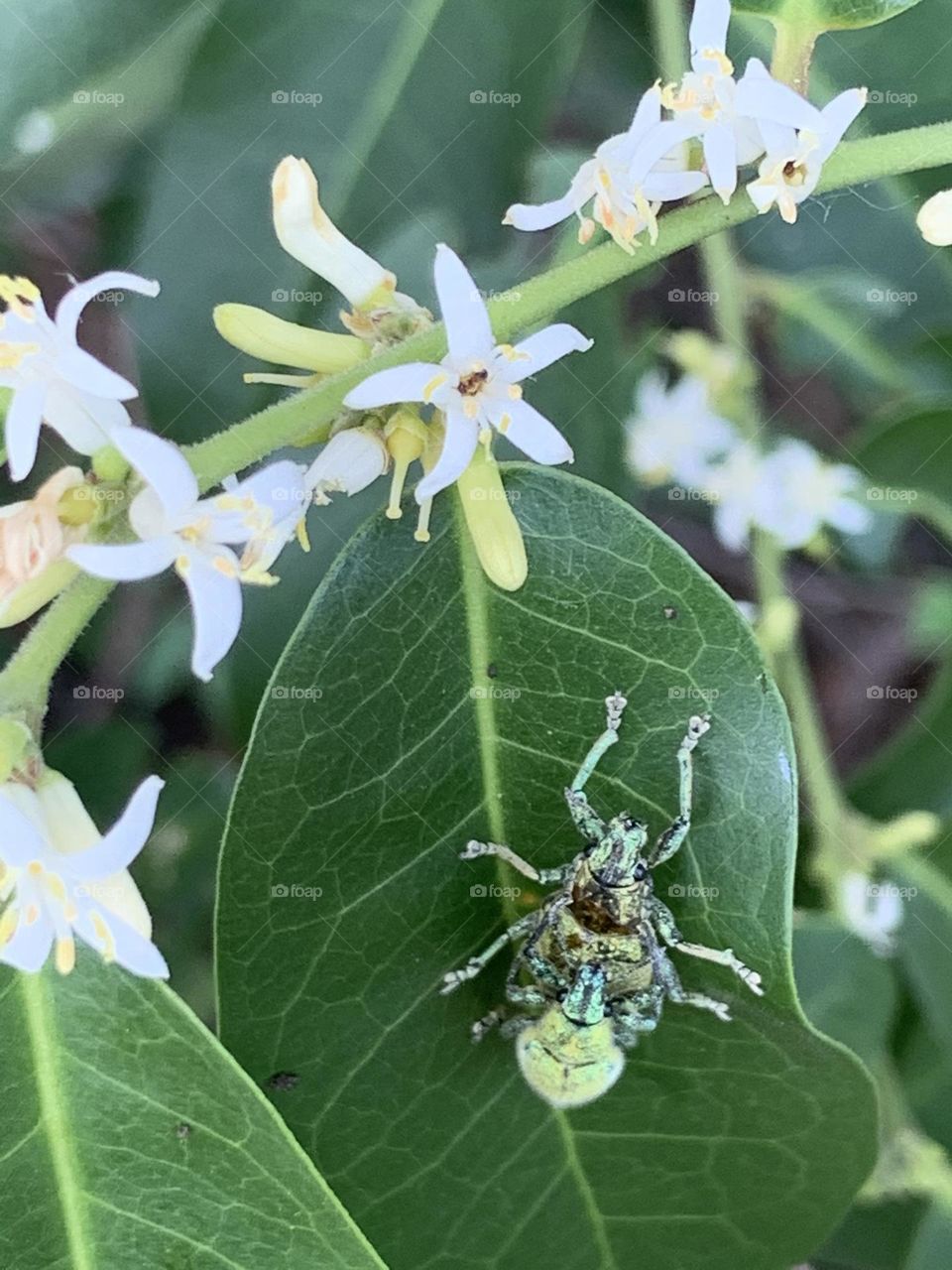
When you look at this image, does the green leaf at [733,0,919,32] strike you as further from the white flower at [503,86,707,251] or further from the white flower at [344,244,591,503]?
the white flower at [344,244,591,503]

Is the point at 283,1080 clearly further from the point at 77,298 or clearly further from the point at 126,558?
the point at 77,298

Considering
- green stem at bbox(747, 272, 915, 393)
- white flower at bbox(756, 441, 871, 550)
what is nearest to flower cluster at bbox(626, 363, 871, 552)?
white flower at bbox(756, 441, 871, 550)

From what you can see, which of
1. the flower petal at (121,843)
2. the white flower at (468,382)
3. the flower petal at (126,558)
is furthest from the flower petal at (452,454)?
the flower petal at (121,843)

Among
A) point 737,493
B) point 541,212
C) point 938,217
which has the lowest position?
point 541,212

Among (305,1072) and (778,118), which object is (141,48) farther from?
(305,1072)

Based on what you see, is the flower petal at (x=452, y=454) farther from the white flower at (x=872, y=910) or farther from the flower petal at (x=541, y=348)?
the white flower at (x=872, y=910)

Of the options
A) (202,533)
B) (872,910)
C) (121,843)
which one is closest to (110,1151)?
(121,843)
